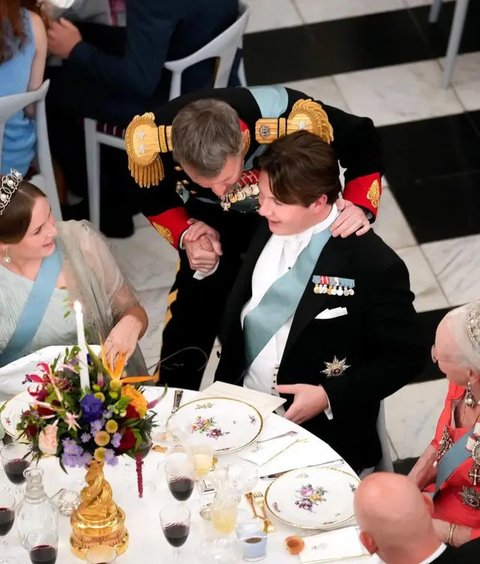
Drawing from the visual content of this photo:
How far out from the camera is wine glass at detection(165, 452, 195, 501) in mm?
2432

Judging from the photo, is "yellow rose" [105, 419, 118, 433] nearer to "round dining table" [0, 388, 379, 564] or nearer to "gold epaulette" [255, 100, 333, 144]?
"round dining table" [0, 388, 379, 564]

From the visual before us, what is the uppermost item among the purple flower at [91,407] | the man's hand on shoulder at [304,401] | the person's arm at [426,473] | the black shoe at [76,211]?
the purple flower at [91,407]

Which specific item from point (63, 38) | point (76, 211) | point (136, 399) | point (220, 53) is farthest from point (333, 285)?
point (76, 211)

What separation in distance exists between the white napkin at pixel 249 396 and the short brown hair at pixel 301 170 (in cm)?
47

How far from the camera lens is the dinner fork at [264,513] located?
2443mm

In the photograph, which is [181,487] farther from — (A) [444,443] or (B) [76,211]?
(B) [76,211]

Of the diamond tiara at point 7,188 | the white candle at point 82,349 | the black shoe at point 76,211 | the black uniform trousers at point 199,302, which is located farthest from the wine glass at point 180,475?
the black shoe at point 76,211

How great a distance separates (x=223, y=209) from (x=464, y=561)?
1418mm

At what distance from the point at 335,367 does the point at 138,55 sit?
4.70 ft

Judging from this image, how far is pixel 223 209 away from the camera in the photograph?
321cm

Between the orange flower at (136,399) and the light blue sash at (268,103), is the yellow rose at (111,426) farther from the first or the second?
the light blue sash at (268,103)

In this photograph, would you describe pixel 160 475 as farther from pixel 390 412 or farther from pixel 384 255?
pixel 390 412

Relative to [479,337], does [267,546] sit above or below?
below

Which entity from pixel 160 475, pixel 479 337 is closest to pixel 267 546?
pixel 160 475
